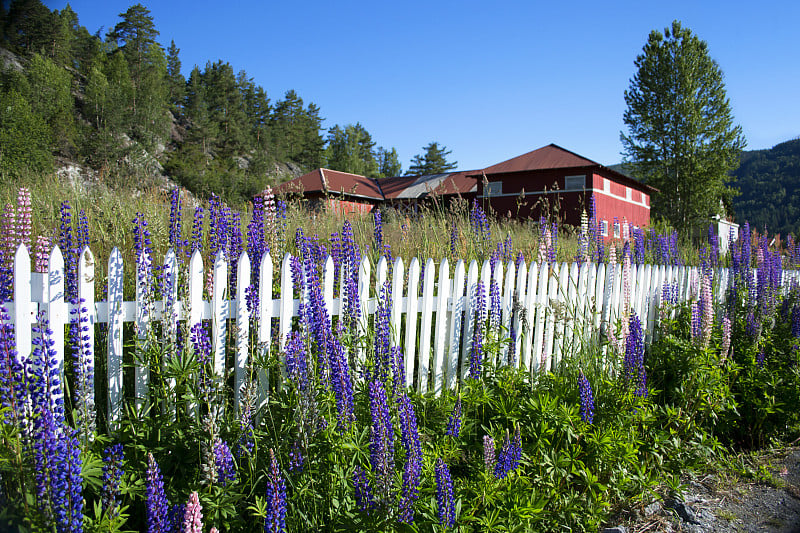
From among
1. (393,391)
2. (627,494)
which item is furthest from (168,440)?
(627,494)

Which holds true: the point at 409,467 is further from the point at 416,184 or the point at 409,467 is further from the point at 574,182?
the point at 416,184

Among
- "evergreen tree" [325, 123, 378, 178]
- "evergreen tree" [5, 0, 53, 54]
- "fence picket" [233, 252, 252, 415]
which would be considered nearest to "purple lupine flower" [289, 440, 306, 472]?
"fence picket" [233, 252, 252, 415]

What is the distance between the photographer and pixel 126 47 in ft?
190

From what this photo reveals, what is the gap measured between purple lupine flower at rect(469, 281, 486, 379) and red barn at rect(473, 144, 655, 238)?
74.3ft

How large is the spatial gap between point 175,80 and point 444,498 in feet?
250

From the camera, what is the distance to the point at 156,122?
5156cm

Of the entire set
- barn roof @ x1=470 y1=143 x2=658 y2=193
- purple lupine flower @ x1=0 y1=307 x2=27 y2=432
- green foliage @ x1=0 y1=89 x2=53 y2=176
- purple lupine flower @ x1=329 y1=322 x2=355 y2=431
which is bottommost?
purple lupine flower @ x1=329 y1=322 x2=355 y2=431

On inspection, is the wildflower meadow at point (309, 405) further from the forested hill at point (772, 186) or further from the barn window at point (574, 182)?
the forested hill at point (772, 186)

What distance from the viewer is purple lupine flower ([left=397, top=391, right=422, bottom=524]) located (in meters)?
1.93

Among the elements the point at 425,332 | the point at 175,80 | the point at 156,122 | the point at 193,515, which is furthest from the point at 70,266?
the point at 175,80

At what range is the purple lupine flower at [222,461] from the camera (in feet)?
6.43

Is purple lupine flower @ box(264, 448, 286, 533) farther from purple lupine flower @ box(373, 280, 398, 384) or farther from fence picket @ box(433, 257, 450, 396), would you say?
fence picket @ box(433, 257, 450, 396)

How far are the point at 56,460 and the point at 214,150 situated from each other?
62139 millimetres

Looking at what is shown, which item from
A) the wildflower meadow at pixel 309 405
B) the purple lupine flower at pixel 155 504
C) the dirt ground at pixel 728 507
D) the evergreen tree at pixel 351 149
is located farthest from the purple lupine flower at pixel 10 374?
the evergreen tree at pixel 351 149
